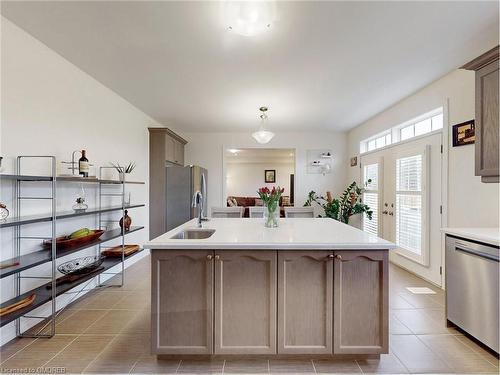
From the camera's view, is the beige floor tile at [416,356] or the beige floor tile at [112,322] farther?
the beige floor tile at [112,322]

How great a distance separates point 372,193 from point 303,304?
369 cm

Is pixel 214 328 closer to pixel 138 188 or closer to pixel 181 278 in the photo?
pixel 181 278

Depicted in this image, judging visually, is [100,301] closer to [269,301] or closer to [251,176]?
[269,301]

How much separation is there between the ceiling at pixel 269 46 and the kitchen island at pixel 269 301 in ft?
5.34

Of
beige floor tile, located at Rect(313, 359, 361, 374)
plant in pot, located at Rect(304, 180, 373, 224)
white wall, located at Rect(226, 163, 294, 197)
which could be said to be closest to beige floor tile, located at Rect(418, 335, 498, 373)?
beige floor tile, located at Rect(313, 359, 361, 374)

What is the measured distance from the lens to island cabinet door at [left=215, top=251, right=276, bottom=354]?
1.78 metres

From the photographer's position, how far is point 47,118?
2471mm

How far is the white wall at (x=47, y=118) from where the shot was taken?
208 cm

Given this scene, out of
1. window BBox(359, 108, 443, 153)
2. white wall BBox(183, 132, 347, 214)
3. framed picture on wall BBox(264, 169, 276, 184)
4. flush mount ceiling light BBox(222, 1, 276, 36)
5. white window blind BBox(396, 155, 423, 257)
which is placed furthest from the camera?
framed picture on wall BBox(264, 169, 276, 184)

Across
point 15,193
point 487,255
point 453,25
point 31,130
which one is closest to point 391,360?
point 487,255

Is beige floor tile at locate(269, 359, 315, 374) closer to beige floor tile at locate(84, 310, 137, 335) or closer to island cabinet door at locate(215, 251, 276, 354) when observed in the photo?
island cabinet door at locate(215, 251, 276, 354)

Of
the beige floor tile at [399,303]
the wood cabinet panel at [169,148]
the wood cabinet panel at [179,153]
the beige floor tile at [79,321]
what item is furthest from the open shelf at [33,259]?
the beige floor tile at [399,303]

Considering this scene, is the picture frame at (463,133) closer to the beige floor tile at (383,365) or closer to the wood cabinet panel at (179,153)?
the beige floor tile at (383,365)

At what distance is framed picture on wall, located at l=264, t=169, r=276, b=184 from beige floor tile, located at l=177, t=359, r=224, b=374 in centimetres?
918
